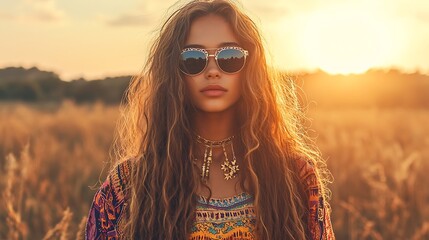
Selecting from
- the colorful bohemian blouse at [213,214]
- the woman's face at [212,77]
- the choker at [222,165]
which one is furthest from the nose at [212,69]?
the colorful bohemian blouse at [213,214]

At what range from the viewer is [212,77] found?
246 centimetres

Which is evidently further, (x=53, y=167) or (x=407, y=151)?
(x=407, y=151)

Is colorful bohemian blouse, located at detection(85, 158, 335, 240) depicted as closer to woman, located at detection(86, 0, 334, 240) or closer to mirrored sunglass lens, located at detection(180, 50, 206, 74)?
woman, located at detection(86, 0, 334, 240)

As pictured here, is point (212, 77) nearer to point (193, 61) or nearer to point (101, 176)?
point (193, 61)

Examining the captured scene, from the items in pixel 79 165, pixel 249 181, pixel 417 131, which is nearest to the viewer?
pixel 249 181

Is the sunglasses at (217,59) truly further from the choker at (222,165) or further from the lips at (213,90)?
the choker at (222,165)

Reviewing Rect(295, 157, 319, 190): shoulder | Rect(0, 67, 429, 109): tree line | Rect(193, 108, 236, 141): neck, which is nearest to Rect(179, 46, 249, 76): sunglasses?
Rect(193, 108, 236, 141): neck

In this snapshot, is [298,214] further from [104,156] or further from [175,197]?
[104,156]

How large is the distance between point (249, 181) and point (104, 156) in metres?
5.64

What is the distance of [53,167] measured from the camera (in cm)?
752

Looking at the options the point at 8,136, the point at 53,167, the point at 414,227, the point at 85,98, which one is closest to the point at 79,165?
the point at 53,167

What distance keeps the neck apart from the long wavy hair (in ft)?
0.15

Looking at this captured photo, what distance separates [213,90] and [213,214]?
1.46 feet

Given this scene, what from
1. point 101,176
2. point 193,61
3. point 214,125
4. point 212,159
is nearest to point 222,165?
point 212,159
